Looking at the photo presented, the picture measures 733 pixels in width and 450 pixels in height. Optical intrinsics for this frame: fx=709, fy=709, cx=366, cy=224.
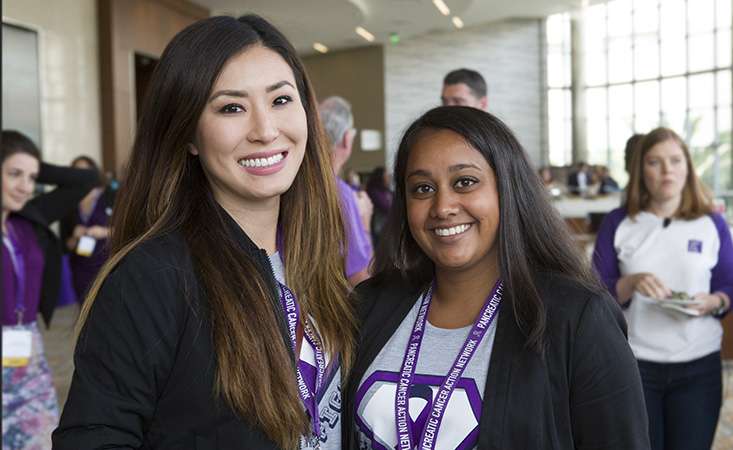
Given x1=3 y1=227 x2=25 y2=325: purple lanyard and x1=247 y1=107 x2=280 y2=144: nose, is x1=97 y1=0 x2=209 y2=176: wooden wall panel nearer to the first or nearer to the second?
x1=3 y1=227 x2=25 y2=325: purple lanyard

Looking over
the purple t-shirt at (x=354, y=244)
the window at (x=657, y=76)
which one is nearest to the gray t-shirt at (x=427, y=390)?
the purple t-shirt at (x=354, y=244)

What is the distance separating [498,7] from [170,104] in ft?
61.9

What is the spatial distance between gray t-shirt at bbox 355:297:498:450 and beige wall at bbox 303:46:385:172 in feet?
57.1

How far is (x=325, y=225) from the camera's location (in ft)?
5.72

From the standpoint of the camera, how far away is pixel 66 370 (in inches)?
234

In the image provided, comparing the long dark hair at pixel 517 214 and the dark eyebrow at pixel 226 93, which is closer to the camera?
the dark eyebrow at pixel 226 93

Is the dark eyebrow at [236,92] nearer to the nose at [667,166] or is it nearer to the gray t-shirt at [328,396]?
the gray t-shirt at [328,396]

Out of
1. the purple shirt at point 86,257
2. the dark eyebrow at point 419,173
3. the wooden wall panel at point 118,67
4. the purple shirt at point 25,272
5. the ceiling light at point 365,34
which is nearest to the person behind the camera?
the dark eyebrow at point 419,173

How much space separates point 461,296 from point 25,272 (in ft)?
7.73

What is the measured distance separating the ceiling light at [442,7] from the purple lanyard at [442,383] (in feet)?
48.0

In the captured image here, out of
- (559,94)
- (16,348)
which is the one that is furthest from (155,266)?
(559,94)

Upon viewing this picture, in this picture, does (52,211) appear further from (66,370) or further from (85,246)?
(66,370)

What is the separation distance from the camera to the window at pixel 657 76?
1780 centimetres

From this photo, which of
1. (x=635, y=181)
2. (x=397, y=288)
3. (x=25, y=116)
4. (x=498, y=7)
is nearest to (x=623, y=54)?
(x=498, y=7)
